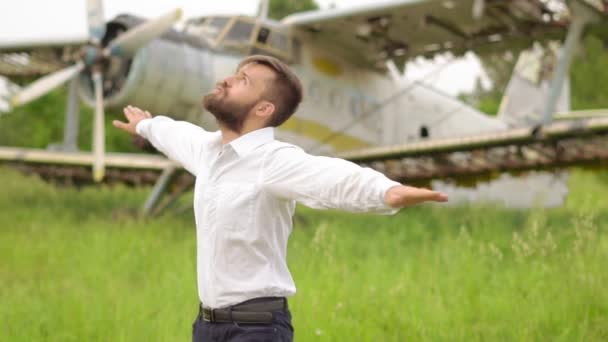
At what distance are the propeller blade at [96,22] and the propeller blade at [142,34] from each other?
0.37 m

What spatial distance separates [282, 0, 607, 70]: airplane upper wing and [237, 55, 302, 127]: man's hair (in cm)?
765

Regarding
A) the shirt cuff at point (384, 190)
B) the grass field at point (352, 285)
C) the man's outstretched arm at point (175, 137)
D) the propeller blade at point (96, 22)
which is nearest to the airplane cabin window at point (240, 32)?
the propeller blade at point (96, 22)

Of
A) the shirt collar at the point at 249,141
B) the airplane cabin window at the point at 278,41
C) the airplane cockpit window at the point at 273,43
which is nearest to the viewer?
the shirt collar at the point at 249,141

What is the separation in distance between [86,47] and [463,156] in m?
5.30

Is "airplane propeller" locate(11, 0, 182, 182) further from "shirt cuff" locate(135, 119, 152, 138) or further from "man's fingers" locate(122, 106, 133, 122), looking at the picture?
"shirt cuff" locate(135, 119, 152, 138)

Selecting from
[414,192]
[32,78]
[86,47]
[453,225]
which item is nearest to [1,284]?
[86,47]

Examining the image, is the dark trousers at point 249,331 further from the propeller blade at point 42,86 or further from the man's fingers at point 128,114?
the propeller blade at point 42,86

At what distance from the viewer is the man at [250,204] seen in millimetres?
2049

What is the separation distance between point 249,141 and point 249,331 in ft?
1.94

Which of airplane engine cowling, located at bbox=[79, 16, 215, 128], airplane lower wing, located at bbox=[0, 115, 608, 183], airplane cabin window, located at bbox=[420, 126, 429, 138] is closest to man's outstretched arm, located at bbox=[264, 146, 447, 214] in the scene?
airplane engine cowling, located at bbox=[79, 16, 215, 128]

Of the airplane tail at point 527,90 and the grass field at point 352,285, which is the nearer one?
the grass field at point 352,285

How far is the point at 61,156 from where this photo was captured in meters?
11.4

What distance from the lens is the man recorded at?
2049 mm

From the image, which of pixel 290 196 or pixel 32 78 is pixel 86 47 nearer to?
pixel 32 78
